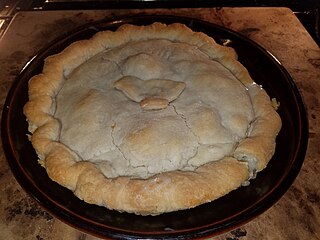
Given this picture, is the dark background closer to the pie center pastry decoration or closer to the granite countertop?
the granite countertop

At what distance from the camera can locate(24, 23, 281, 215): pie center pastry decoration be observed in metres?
1.86

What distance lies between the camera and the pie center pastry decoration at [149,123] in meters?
1.86

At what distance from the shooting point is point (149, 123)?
209cm

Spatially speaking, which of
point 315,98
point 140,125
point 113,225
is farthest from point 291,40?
point 113,225

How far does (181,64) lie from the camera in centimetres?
250

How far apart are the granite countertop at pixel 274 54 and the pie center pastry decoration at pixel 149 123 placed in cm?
23

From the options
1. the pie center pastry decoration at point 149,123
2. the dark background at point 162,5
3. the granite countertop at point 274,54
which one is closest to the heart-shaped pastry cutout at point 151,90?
the pie center pastry decoration at point 149,123

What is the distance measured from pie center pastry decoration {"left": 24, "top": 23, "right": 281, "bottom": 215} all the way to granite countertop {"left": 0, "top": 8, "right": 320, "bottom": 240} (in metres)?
0.23

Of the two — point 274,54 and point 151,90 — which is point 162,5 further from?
point 151,90

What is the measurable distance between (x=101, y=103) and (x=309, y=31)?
2247mm

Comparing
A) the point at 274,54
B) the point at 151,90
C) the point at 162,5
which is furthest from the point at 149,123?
the point at 162,5

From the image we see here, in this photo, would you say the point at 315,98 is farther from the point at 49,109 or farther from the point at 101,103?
the point at 49,109

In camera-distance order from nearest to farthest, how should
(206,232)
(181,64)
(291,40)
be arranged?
(206,232)
(181,64)
(291,40)

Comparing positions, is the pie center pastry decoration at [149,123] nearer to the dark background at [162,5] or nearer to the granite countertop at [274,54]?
the granite countertop at [274,54]
